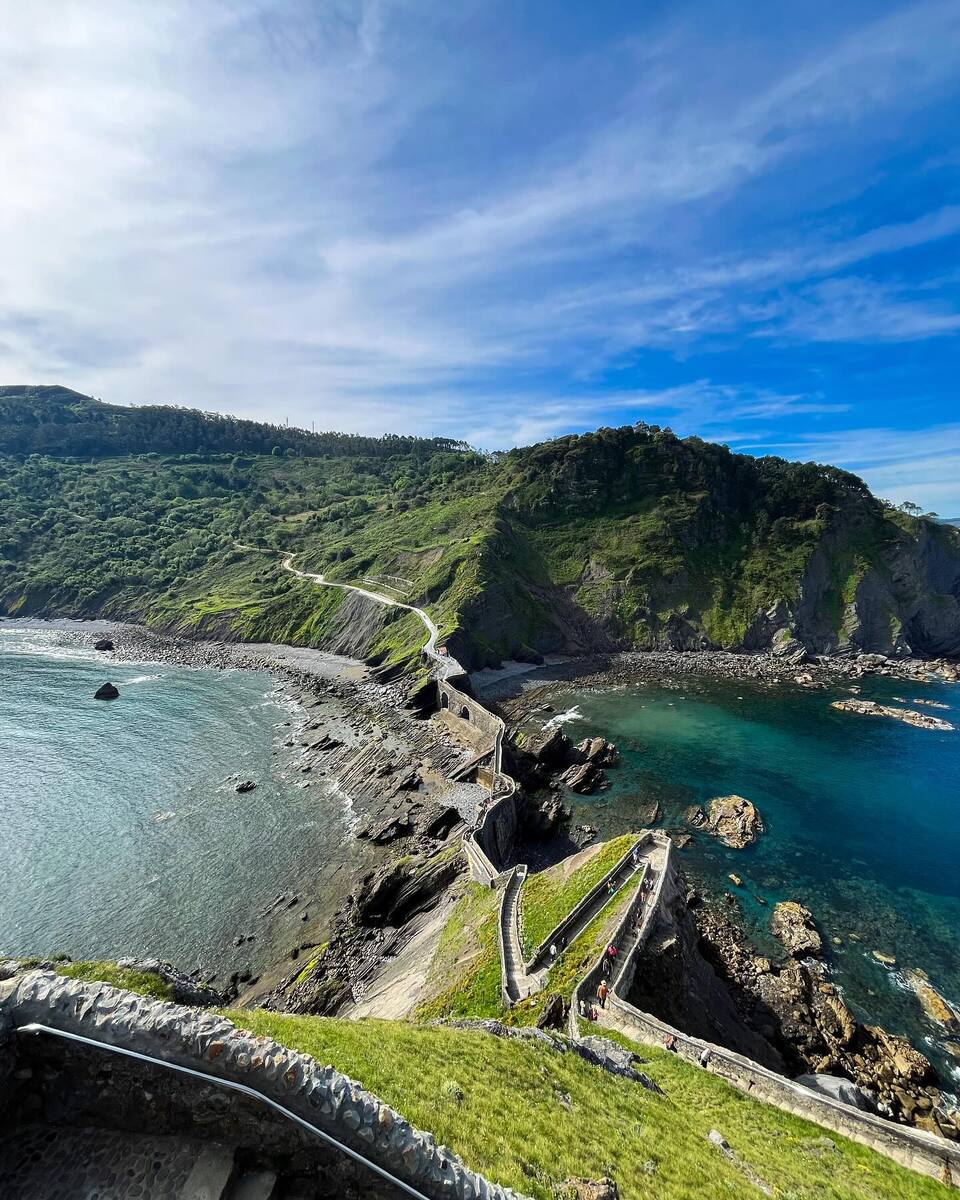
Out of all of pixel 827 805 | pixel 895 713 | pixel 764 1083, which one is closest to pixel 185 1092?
pixel 764 1083

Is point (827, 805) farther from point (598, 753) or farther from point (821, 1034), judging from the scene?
point (821, 1034)

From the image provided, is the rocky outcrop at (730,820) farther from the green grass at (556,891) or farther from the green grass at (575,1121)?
the green grass at (575,1121)

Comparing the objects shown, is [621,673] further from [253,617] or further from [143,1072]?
[143,1072]

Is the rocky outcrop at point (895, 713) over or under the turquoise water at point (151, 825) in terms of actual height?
over

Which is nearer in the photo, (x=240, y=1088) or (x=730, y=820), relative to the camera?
(x=240, y=1088)

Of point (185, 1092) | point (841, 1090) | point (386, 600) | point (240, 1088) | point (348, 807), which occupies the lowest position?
point (348, 807)

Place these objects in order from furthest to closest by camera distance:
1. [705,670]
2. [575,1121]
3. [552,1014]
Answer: [705,670] < [552,1014] < [575,1121]

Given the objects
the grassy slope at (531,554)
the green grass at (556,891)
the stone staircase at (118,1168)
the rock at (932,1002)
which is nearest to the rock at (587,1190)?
the stone staircase at (118,1168)

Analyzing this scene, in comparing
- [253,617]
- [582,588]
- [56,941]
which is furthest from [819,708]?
[253,617]
